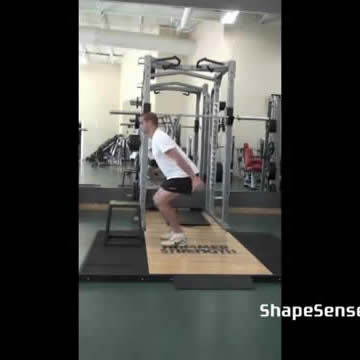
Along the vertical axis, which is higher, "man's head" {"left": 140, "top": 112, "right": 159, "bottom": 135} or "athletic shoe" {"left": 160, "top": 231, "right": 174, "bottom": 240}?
"man's head" {"left": 140, "top": 112, "right": 159, "bottom": 135}

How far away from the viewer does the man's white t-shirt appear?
3.94 meters

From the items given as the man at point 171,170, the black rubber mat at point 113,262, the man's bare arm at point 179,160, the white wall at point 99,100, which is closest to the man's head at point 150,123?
the man at point 171,170

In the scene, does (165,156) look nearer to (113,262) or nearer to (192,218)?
(113,262)

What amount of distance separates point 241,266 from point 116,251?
1.18m

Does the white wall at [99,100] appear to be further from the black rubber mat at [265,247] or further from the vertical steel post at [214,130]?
the black rubber mat at [265,247]

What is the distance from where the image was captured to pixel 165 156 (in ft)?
13.5

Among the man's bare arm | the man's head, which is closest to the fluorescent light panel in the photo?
the man's head

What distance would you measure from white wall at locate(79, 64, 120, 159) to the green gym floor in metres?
11.2

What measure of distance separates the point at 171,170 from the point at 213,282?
4.42 ft

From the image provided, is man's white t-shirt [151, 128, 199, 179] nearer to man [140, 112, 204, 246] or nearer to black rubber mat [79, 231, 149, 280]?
man [140, 112, 204, 246]

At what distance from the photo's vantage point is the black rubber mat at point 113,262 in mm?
3209

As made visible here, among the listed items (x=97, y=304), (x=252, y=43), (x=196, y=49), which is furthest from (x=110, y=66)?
(x=97, y=304)

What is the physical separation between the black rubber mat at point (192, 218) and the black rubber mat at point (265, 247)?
66 centimetres
